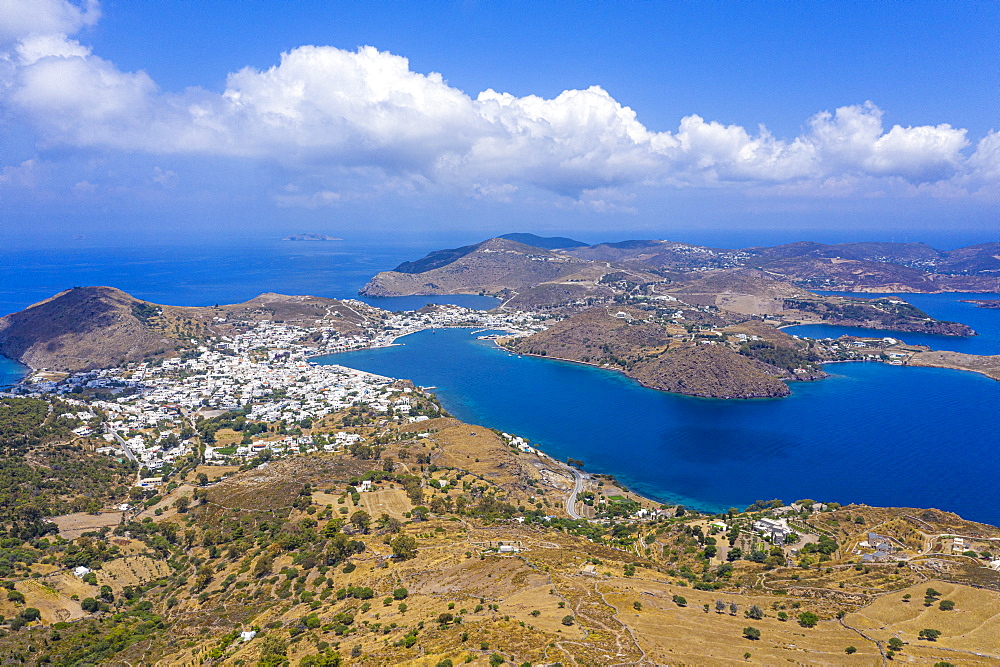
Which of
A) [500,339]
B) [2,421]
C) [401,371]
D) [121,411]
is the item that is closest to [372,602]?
[2,421]

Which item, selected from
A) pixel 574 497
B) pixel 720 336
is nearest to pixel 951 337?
pixel 720 336

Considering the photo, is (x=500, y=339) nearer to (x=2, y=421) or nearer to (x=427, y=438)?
(x=427, y=438)

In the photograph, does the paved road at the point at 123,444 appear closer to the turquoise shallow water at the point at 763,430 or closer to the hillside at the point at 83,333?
the hillside at the point at 83,333

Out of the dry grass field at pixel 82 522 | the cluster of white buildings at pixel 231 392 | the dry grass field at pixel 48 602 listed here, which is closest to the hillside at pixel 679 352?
the cluster of white buildings at pixel 231 392

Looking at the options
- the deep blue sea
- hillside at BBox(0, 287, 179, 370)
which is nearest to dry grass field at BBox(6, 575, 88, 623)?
the deep blue sea

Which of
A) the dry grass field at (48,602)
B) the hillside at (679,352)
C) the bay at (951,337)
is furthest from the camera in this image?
the bay at (951,337)
